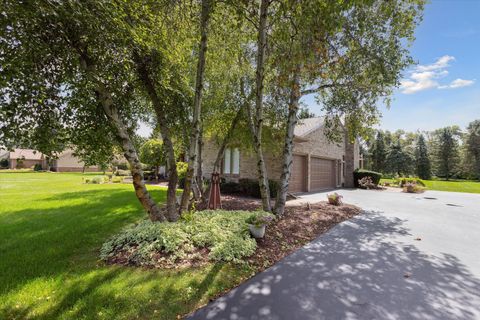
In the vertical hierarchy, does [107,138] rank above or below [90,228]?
above

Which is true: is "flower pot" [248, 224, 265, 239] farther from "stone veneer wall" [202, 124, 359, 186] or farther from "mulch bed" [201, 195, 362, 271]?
"stone veneer wall" [202, 124, 359, 186]

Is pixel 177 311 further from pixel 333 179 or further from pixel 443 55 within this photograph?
pixel 333 179

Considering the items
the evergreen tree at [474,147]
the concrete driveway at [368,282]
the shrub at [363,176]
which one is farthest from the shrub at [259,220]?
the evergreen tree at [474,147]

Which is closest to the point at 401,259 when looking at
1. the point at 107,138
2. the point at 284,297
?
the point at 284,297

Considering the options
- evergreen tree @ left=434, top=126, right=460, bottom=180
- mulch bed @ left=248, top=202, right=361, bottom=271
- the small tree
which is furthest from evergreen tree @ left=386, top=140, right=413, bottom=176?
the small tree

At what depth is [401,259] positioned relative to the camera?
4629mm

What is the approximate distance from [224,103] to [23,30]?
6.54m

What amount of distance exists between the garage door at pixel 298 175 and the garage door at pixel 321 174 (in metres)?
1.04

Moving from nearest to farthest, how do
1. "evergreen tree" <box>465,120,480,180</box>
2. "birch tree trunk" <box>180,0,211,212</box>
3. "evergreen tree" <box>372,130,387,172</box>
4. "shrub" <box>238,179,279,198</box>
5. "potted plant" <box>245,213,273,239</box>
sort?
"potted plant" <box>245,213,273,239</box> < "birch tree trunk" <box>180,0,211,212</box> < "shrub" <box>238,179,279,198</box> < "evergreen tree" <box>465,120,480,180</box> < "evergreen tree" <box>372,130,387,172</box>

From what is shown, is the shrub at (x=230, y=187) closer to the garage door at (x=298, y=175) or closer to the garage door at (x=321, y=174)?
the garage door at (x=298, y=175)

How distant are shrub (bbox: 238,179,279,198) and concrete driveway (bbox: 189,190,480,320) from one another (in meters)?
5.86

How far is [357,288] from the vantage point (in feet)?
11.5

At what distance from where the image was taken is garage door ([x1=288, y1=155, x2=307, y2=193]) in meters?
14.0

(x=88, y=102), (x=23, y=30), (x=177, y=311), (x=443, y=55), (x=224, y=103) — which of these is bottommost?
(x=177, y=311)
